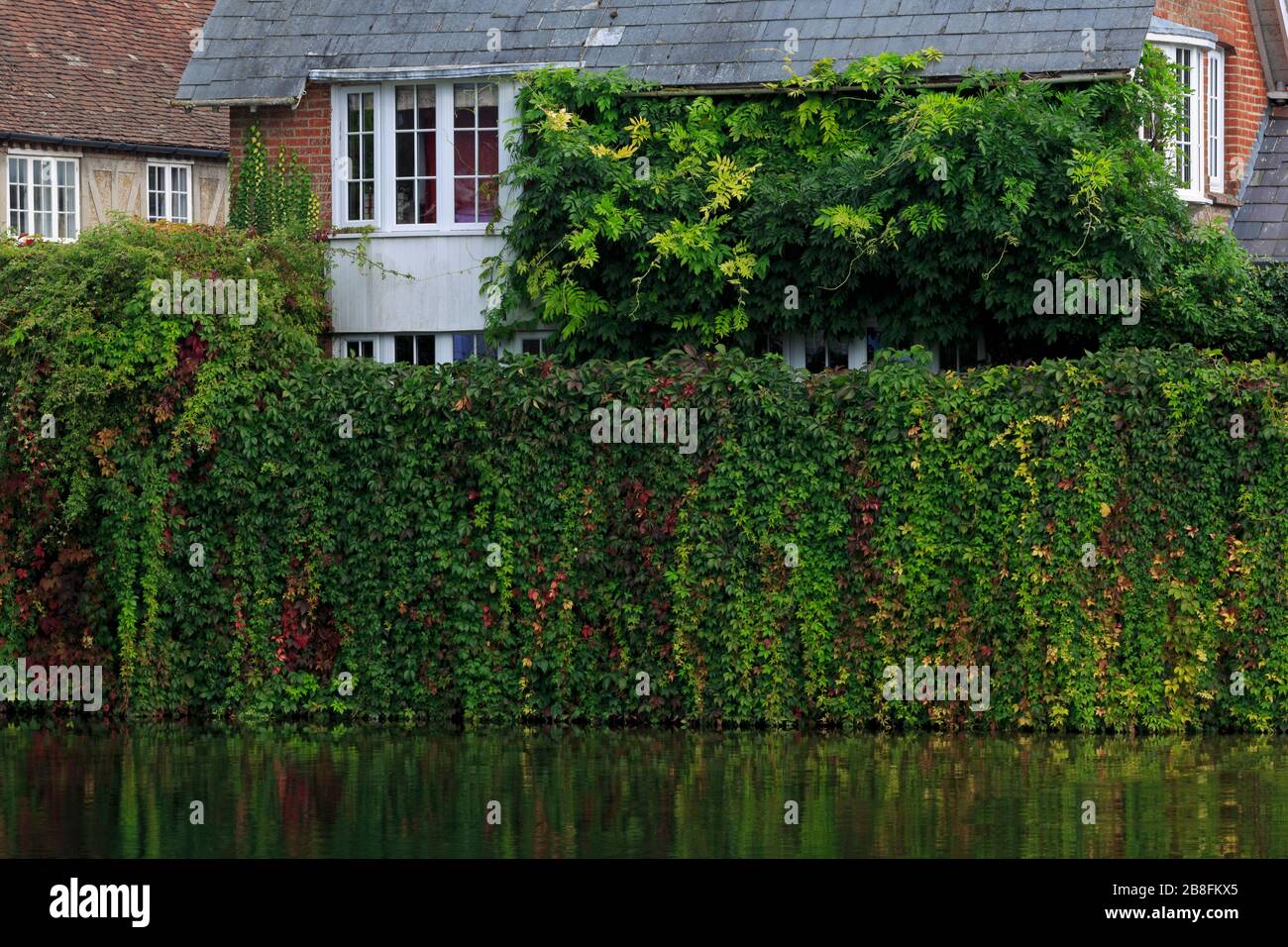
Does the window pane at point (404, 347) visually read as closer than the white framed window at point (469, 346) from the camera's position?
No

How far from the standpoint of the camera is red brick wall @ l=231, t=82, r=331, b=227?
902 inches

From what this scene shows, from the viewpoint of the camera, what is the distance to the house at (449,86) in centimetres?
2167

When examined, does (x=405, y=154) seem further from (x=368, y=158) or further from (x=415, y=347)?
(x=415, y=347)

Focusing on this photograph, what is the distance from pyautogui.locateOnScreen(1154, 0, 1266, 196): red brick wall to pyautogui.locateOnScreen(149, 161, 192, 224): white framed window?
20.9m

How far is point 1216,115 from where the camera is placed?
23.8 m

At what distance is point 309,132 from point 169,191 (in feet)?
51.7

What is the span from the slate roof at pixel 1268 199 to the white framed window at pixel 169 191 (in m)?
21.1

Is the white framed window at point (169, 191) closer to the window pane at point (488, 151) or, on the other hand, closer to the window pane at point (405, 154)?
the window pane at point (405, 154)

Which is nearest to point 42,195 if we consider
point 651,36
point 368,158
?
point 368,158

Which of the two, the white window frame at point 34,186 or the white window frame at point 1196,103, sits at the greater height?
the white window frame at point 34,186

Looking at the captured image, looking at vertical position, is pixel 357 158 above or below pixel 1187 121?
below

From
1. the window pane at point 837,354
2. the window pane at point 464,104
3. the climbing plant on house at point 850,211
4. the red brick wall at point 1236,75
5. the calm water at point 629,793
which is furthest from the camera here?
the red brick wall at point 1236,75

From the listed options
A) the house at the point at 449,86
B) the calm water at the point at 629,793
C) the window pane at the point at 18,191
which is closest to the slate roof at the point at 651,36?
the house at the point at 449,86
